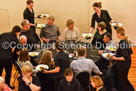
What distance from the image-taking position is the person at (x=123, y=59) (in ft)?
13.8

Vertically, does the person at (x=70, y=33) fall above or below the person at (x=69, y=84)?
above

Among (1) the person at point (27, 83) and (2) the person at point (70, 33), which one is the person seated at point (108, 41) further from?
(1) the person at point (27, 83)

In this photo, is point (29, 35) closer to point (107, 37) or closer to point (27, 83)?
point (107, 37)

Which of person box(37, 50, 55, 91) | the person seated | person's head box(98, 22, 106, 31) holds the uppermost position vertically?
person's head box(98, 22, 106, 31)

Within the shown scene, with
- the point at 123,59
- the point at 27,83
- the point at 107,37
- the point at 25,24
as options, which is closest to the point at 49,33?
the point at 25,24

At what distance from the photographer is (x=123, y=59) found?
14.0 ft

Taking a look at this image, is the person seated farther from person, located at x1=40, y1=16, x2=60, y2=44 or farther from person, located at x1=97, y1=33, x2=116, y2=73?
person, located at x1=40, y1=16, x2=60, y2=44

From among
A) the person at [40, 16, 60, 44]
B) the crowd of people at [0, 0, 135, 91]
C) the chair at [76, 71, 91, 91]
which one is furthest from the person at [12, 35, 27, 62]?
the chair at [76, 71, 91, 91]

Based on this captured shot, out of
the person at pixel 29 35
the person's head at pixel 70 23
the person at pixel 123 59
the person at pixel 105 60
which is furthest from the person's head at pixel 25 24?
the person at pixel 123 59

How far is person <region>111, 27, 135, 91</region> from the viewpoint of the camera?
4.21 meters

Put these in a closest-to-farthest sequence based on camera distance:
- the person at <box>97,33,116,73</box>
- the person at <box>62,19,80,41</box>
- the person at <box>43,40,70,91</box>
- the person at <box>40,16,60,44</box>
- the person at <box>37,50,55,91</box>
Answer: the person at <box>43,40,70,91</box> → the person at <box>37,50,55,91</box> → the person at <box>97,33,116,73</box> → the person at <box>62,19,80,41</box> → the person at <box>40,16,60,44</box>

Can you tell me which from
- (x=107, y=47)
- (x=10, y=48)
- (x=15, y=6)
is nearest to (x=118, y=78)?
(x=107, y=47)

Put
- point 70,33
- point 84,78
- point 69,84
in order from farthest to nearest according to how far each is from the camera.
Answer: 1. point 70,33
2. point 84,78
3. point 69,84

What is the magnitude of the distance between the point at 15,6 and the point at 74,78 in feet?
15.3
